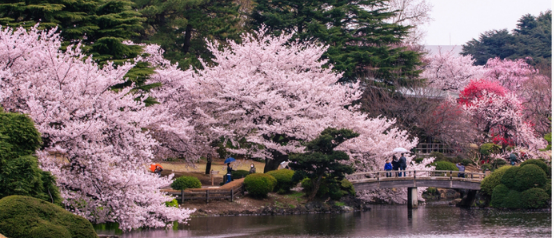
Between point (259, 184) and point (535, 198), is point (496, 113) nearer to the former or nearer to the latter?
point (535, 198)

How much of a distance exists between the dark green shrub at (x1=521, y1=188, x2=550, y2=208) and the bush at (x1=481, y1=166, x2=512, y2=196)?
6.19ft

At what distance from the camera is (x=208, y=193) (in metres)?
24.2

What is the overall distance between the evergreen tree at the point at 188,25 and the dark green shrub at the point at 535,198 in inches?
785

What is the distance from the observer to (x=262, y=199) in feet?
83.3

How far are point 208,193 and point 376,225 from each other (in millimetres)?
7555

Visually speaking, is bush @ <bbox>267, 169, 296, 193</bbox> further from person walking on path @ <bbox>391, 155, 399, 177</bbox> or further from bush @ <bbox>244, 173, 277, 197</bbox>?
person walking on path @ <bbox>391, 155, 399, 177</bbox>

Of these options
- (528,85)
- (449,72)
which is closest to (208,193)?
(449,72)

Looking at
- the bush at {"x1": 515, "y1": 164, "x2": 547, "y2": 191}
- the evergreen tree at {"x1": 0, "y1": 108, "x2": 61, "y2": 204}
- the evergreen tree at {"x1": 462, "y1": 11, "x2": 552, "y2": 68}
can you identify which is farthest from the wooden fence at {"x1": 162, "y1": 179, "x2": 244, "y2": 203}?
the evergreen tree at {"x1": 462, "y1": 11, "x2": 552, "y2": 68}

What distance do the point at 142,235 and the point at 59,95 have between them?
532 cm

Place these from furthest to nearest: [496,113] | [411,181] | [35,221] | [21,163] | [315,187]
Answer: [496,113], [411,181], [315,187], [21,163], [35,221]

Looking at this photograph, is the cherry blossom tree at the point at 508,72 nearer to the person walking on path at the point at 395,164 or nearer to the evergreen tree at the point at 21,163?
the person walking on path at the point at 395,164

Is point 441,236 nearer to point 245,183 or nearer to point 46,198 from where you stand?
point 245,183

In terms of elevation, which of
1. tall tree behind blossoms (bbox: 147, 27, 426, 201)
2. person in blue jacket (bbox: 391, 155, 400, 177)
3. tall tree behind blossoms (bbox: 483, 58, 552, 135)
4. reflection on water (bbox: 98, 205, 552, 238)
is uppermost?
tall tree behind blossoms (bbox: 483, 58, 552, 135)

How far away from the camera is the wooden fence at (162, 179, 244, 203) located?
2348 centimetres
